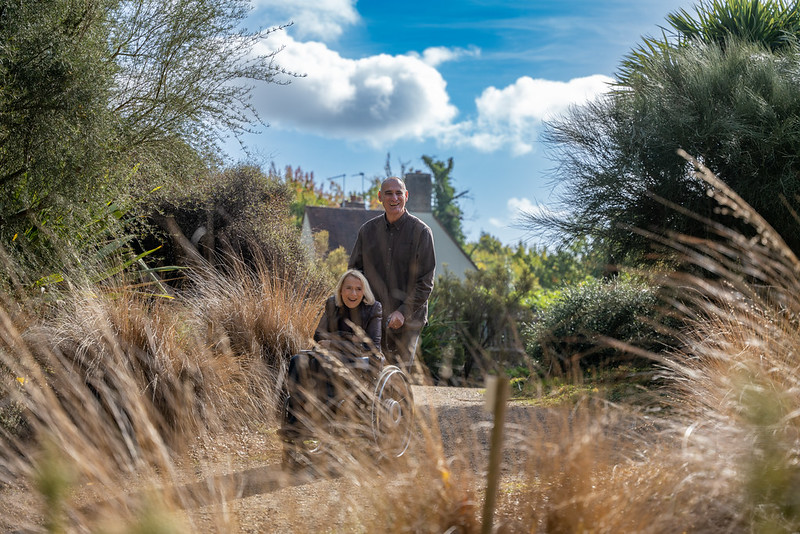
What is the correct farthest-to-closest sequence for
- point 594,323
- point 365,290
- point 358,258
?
point 594,323 → point 358,258 → point 365,290

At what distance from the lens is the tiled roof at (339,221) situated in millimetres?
30156

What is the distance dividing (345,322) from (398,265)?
2.70ft

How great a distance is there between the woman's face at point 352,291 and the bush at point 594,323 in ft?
21.6

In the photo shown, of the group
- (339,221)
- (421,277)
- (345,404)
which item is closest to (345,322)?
(345,404)

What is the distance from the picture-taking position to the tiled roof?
3016cm

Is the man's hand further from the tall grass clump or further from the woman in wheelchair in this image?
the tall grass clump

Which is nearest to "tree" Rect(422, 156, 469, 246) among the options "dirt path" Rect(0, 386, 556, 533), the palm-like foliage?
the palm-like foliage

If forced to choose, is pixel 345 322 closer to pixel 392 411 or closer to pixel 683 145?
pixel 392 411

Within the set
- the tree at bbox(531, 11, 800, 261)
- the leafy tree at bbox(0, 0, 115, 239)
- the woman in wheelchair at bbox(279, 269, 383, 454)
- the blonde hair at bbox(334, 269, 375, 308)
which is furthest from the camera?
the tree at bbox(531, 11, 800, 261)

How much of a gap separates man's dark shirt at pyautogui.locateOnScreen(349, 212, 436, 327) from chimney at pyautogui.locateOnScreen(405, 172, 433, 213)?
26266 mm

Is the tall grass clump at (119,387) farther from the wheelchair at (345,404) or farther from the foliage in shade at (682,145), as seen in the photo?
the foliage in shade at (682,145)

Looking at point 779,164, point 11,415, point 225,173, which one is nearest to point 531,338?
point 779,164

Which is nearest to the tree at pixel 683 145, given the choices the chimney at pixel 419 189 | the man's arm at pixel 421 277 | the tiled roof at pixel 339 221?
the man's arm at pixel 421 277

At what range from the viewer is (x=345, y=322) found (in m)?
5.30
